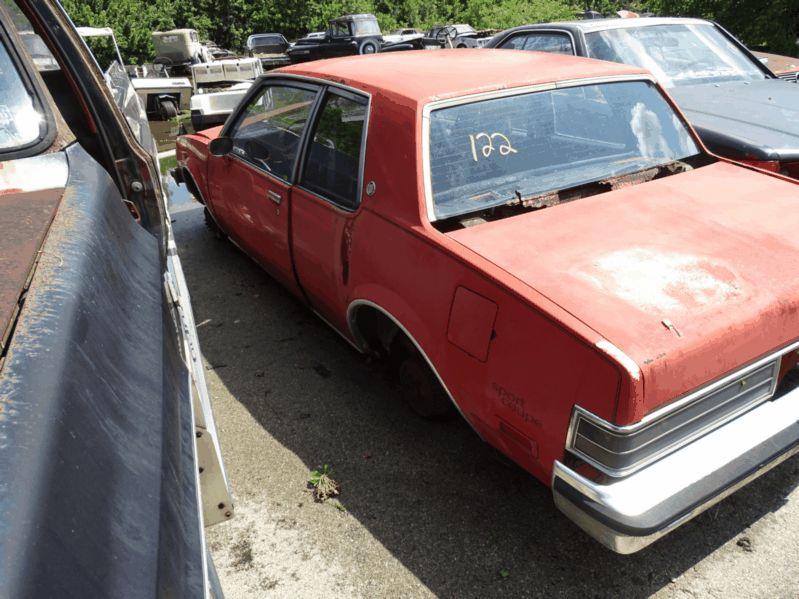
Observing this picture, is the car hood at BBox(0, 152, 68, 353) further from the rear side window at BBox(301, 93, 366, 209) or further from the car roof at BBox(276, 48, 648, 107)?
the car roof at BBox(276, 48, 648, 107)

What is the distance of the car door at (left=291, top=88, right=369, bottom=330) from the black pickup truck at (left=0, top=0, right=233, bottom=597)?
931mm

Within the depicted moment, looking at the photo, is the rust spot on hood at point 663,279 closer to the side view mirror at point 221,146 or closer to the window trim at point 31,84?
the window trim at point 31,84

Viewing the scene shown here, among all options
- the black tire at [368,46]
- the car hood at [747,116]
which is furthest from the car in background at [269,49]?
the car hood at [747,116]

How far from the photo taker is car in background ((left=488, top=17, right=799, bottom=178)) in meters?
4.45

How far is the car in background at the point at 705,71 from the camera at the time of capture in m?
4.45

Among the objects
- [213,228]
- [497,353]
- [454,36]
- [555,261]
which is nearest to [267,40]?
[454,36]

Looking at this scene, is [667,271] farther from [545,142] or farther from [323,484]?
[323,484]

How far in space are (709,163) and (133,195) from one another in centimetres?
279

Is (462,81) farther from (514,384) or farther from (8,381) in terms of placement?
(8,381)

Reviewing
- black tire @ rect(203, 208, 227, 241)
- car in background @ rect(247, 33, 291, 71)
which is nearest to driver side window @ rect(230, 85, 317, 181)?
black tire @ rect(203, 208, 227, 241)

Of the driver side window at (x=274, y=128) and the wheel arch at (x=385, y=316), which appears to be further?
the driver side window at (x=274, y=128)

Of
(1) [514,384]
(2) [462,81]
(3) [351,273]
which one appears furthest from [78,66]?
(1) [514,384]

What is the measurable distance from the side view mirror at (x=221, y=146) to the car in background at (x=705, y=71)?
3.13 metres

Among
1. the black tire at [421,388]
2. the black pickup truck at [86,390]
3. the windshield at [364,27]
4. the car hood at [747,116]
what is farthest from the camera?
the windshield at [364,27]
